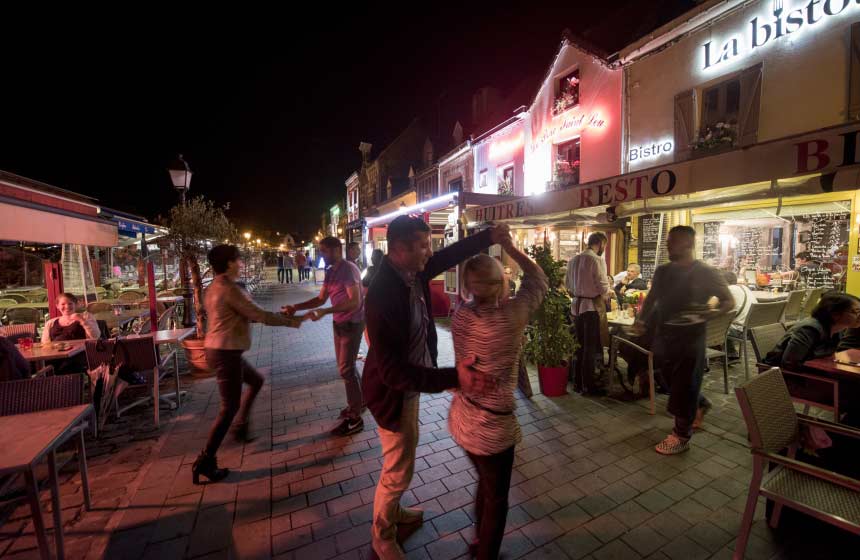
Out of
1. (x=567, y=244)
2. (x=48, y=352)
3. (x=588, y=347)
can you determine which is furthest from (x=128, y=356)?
(x=567, y=244)

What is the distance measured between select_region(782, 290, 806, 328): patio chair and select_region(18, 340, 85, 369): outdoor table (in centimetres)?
970

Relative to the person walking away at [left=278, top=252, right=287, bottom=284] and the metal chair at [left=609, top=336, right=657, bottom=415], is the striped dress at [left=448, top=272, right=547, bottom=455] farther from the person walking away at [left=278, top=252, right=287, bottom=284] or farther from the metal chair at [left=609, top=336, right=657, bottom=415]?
the person walking away at [left=278, top=252, right=287, bottom=284]

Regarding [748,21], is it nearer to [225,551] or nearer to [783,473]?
[783,473]

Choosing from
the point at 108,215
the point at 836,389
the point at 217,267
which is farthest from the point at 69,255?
the point at 836,389

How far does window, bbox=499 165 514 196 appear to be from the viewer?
12.9 meters

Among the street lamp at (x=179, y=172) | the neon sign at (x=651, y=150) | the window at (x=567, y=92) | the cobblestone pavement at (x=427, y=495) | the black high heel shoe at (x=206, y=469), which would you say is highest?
the window at (x=567, y=92)

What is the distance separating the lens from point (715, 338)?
451 cm

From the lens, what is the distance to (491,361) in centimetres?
166

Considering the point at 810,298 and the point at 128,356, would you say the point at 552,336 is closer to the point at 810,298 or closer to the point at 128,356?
the point at 128,356

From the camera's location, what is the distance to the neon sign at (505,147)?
12.7m

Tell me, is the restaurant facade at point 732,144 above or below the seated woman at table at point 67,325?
above

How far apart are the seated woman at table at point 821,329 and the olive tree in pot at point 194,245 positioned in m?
7.17

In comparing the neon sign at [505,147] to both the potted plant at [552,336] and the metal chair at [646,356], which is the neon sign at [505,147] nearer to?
the potted plant at [552,336]

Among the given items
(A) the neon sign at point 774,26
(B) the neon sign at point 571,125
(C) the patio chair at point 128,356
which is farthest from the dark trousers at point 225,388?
(B) the neon sign at point 571,125
